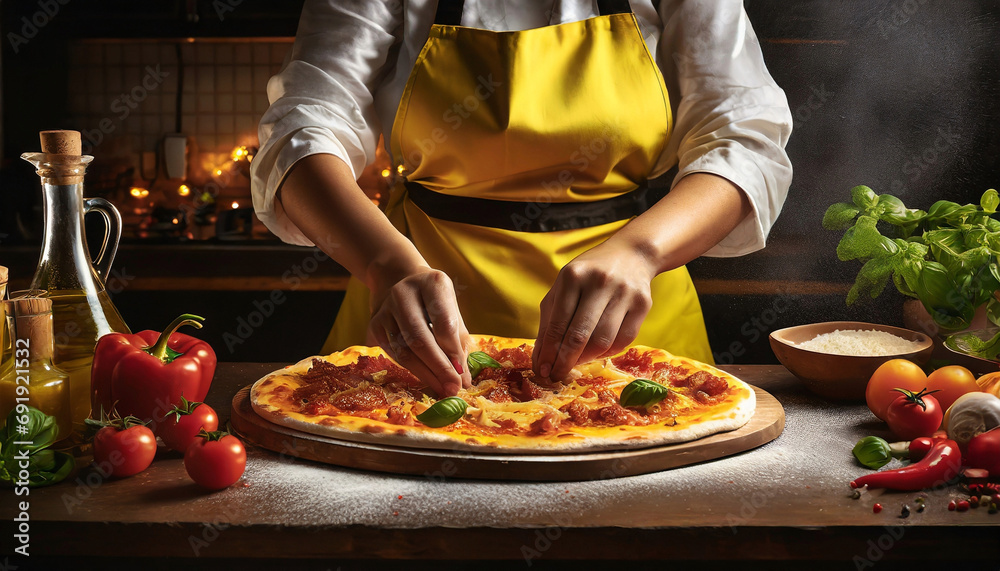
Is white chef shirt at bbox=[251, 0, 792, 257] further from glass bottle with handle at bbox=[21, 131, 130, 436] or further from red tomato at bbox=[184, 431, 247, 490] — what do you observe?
red tomato at bbox=[184, 431, 247, 490]

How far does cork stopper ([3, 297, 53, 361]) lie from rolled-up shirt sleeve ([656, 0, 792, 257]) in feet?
3.56

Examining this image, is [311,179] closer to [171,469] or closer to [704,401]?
[171,469]

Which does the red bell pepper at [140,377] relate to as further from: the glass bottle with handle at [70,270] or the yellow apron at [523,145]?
the yellow apron at [523,145]

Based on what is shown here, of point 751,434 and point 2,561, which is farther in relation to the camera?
point 751,434

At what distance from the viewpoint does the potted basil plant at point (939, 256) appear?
133 centimetres

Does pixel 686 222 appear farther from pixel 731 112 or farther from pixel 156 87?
pixel 156 87

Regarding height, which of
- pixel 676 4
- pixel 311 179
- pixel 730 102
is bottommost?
pixel 311 179

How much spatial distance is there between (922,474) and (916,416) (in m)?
0.17

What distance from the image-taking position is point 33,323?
99 centimetres

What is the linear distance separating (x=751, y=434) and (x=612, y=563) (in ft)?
1.04

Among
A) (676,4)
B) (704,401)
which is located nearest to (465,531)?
(704,401)

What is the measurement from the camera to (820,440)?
1.16 meters

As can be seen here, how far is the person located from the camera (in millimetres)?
1485

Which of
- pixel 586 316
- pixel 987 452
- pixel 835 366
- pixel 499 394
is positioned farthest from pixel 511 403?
pixel 987 452
